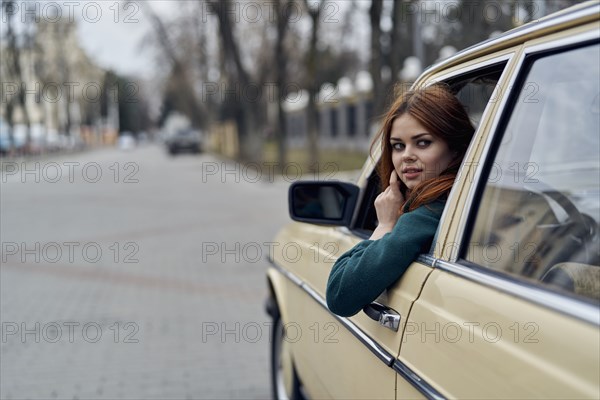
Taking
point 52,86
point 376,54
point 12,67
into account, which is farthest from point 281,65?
point 12,67

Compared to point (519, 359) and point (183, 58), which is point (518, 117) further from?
point (183, 58)

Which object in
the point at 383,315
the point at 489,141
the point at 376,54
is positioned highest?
the point at 376,54

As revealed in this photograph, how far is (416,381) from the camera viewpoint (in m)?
1.80

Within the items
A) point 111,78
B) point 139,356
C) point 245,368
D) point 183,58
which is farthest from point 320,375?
point 111,78

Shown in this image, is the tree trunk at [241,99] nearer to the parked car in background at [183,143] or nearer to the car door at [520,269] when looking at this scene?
the parked car in background at [183,143]

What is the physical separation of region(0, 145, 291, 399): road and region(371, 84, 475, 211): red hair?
1.74 m

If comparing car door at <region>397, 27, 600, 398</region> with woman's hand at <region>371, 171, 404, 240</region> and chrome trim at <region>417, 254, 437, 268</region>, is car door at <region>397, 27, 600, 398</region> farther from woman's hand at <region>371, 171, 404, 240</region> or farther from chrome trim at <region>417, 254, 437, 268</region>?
woman's hand at <region>371, 171, 404, 240</region>

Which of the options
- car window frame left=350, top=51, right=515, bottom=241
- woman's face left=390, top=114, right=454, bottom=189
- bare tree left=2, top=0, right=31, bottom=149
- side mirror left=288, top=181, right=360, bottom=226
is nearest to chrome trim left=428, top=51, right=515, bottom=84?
car window frame left=350, top=51, right=515, bottom=241

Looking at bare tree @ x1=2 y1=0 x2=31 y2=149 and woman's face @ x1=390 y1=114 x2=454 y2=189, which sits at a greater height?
bare tree @ x1=2 y1=0 x2=31 y2=149

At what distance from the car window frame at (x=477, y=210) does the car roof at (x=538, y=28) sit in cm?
3

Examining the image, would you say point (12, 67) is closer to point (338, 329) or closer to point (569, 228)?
point (338, 329)

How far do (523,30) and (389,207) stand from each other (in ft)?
2.41

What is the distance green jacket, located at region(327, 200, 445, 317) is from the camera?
2.02m

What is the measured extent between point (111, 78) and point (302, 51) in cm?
6029
